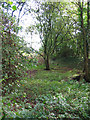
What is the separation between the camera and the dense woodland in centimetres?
226

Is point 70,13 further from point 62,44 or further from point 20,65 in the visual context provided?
point 20,65

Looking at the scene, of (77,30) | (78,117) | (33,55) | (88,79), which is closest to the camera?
(33,55)

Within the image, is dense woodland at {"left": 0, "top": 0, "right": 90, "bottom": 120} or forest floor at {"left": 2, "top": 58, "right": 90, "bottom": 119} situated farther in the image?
dense woodland at {"left": 0, "top": 0, "right": 90, "bottom": 120}

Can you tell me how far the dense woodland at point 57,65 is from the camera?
2.26 meters

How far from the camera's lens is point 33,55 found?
5.95ft

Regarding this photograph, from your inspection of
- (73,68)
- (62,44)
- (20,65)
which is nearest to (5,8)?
(20,65)

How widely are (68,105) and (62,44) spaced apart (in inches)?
125

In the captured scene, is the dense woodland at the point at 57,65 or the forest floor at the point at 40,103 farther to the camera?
the dense woodland at the point at 57,65

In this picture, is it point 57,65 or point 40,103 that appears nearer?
point 40,103

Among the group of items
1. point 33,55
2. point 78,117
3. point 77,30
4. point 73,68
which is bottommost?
point 78,117

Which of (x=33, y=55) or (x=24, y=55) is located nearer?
(x=24, y=55)

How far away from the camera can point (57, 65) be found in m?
5.58

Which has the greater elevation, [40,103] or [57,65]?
[57,65]

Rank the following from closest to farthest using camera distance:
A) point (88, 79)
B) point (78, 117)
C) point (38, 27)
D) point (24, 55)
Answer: point (24, 55), point (78, 117), point (88, 79), point (38, 27)
